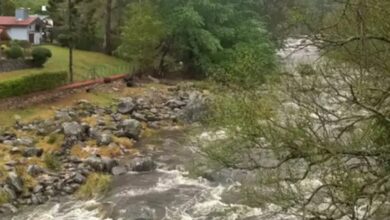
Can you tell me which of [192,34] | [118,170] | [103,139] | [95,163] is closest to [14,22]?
[192,34]

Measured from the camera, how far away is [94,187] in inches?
899

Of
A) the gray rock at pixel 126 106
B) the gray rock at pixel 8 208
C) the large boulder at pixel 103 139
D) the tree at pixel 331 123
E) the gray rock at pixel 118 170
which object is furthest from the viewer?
the gray rock at pixel 126 106

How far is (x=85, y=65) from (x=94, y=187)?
23884 millimetres

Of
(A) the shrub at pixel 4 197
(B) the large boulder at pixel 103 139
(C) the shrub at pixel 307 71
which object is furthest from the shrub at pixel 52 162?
(C) the shrub at pixel 307 71

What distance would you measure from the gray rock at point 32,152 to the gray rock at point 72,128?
113 inches

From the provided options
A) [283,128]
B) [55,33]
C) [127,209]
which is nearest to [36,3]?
[55,33]

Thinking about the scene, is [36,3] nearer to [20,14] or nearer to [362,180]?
[20,14]

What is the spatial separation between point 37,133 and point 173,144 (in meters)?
6.82

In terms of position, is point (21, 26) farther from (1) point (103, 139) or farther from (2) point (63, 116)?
(1) point (103, 139)

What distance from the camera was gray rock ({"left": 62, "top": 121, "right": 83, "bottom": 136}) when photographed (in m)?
29.0

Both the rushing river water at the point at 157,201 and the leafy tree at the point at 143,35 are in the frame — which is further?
the leafy tree at the point at 143,35

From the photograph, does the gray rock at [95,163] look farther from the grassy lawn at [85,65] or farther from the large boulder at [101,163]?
the grassy lawn at [85,65]

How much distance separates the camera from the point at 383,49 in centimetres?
→ 1045

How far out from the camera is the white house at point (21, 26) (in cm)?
5247
